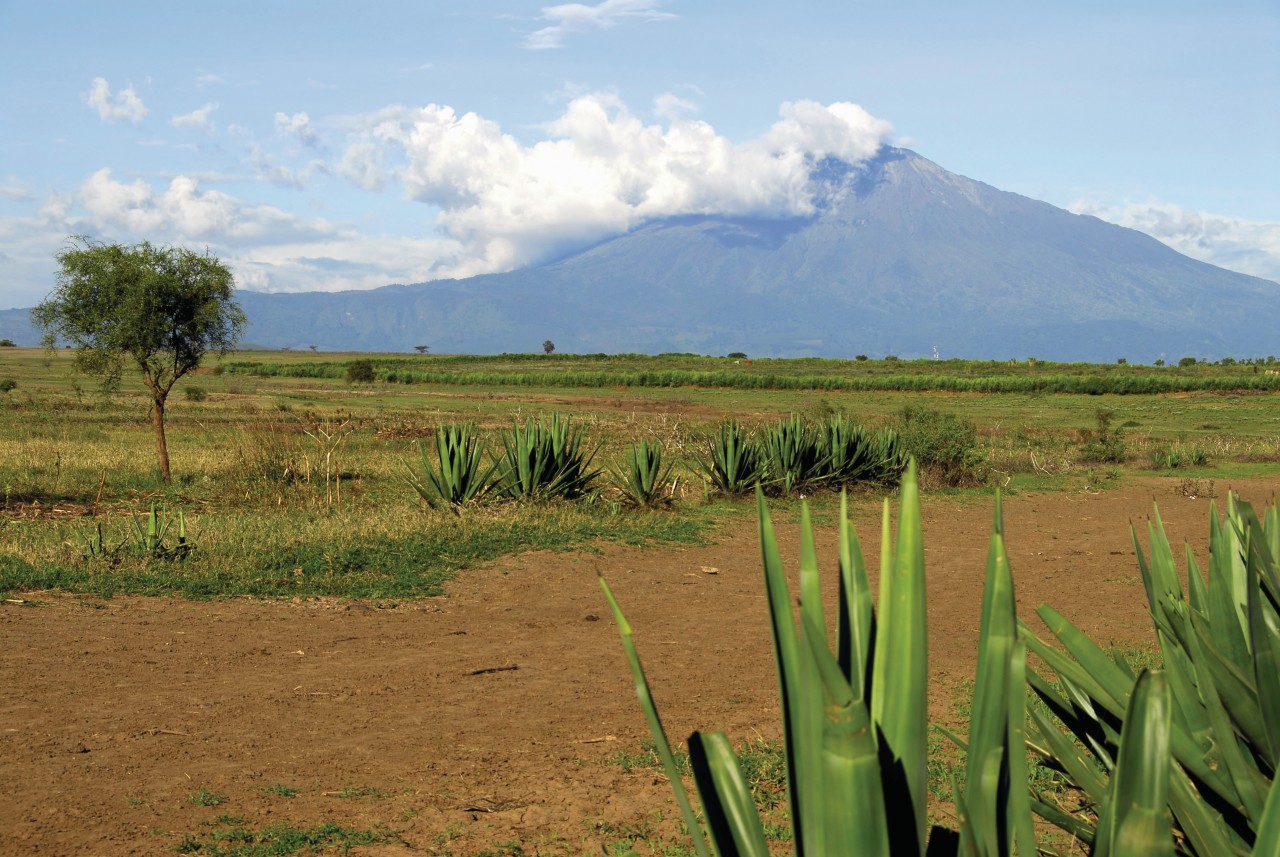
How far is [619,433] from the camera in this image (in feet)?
102

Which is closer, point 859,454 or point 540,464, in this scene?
point 540,464

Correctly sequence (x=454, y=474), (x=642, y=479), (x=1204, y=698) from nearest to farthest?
(x=1204, y=698) → (x=454, y=474) → (x=642, y=479)

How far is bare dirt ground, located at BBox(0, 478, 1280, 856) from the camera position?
451cm

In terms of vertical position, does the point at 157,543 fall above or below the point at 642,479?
below

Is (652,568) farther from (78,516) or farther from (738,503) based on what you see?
(78,516)

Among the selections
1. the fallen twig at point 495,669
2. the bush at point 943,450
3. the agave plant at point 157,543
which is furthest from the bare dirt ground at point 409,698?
the bush at point 943,450

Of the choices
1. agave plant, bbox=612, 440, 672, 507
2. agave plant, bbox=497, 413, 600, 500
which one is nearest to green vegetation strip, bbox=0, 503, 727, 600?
agave plant, bbox=497, 413, 600, 500

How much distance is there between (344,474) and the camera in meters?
18.9

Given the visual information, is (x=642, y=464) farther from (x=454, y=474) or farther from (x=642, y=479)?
(x=454, y=474)

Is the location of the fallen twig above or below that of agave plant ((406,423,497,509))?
below

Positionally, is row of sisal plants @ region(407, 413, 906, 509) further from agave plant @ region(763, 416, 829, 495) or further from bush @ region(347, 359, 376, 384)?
bush @ region(347, 359, 376, 384)

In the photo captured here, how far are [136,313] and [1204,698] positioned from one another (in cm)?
1758

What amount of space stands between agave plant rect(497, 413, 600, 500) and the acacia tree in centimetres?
681

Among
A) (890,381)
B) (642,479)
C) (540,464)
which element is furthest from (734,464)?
(890,381)
